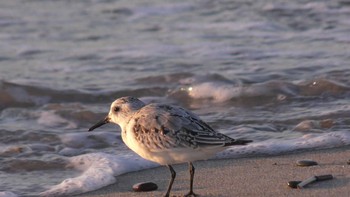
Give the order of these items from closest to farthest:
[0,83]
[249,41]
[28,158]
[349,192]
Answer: [349,192] → [28,158] → [0,83] → [249,41]

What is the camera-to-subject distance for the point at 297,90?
853 cm

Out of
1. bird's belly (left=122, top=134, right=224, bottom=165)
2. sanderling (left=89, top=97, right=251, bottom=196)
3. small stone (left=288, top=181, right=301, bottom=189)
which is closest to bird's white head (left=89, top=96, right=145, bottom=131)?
sanderling (left=89, top=97, right=251, bottom=196)

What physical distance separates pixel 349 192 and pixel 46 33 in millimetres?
6045

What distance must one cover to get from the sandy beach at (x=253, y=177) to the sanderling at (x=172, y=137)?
29 centimetres

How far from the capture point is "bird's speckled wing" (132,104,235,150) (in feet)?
17.9

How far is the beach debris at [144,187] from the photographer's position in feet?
19.4

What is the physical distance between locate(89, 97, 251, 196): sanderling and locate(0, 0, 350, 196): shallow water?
24.9 inches

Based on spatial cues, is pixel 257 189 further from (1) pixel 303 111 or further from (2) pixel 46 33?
(2) pixel 46 33

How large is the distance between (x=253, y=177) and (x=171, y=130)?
2.59 ft

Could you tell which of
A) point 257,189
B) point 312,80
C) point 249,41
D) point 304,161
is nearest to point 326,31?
point 249,41

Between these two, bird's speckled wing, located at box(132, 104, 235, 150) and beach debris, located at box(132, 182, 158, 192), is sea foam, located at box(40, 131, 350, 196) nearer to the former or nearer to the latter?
beach debris, located at box(132, 182, 158, 192)

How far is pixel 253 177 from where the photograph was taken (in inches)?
238

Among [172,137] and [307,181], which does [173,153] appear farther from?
[307,181]

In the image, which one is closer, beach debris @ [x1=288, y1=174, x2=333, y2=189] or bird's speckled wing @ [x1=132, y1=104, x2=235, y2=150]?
bird's speckled wing @ [x1=132, y1=104, x2=235, y2=150]
